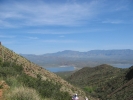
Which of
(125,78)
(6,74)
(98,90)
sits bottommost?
(98,90)

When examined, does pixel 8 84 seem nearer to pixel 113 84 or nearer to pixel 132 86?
pixel 132 86

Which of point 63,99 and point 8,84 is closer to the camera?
point 8,84

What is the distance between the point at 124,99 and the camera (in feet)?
97.9

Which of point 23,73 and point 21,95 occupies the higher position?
point 23,73

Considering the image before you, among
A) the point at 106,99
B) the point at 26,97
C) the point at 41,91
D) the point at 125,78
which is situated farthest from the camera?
the point at 125,78

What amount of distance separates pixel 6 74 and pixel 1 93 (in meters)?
4.21

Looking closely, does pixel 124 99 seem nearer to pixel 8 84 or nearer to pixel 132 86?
pixel 132 86

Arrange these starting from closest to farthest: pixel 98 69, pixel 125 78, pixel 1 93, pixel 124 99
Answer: pixel 1 93 < pixel 124 99 < pixel 125 78 < pixel 98 69

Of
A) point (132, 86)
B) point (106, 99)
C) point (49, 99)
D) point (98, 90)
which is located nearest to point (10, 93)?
point (49, 99)

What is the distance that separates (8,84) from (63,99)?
157 inches

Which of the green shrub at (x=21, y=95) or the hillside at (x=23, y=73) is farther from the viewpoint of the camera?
the hillside at (x=23, y=73)

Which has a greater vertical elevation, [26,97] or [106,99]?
[26,97]

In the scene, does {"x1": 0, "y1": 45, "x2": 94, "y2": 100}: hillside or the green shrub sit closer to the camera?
the green shrub

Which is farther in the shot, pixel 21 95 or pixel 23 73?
pixel 23 73
